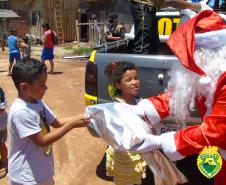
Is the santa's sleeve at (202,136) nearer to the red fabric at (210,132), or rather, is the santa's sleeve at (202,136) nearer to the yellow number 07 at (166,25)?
the red fabric at (210,132)

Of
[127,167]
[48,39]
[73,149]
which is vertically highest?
[48,39]

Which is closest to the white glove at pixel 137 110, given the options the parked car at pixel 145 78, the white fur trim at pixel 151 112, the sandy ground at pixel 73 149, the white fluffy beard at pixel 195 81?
the white fur trim at pixel 151 112

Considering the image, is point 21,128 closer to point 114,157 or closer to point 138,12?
point 114,157

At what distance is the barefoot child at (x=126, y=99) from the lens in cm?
304

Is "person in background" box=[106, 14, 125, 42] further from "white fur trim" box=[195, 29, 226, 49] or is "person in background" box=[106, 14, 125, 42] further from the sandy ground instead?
"white fur trim" box=[195, 29, 226, 49]

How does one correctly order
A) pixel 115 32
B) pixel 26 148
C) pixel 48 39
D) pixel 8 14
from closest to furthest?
1. pixel 26 148
2. pixel 115 32
3. pixel 48 39
4. pixel 8 14

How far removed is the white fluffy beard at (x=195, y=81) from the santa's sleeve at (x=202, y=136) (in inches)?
4.3

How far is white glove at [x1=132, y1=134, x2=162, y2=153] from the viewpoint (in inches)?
83.4

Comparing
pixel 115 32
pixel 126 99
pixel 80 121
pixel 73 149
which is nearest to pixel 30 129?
pixel 80 121

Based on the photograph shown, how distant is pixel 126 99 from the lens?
3076 millimetres

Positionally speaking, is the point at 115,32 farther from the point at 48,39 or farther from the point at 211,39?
the point at 211,39

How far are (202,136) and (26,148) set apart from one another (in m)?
1.13

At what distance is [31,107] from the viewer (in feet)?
7.96

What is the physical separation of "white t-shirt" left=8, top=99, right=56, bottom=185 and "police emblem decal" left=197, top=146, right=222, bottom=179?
3.35ft
